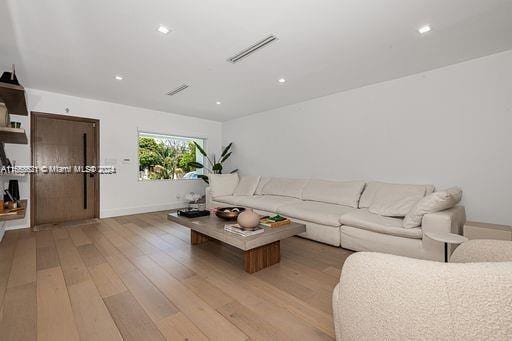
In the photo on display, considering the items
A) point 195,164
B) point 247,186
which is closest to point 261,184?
point 247,186

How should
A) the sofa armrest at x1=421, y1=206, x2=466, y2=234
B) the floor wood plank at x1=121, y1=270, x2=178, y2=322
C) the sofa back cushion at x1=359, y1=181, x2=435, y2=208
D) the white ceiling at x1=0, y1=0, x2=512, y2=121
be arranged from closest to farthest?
the floor wood plank at x1=121, y1=270, x2=178, y2=322 < the white ceiling at x1=0, y1=0, x2=512, y2=121 < the sofa armrest at x1=421, y1=206, x2=466, y2=234 < the sofa back cushion at x1=359, y1=181, x2=435, y2=208

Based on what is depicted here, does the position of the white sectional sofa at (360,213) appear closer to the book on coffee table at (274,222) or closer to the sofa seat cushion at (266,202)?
the sofa seat cushion at (266,202)

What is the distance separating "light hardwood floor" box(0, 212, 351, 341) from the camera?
4.83 feet

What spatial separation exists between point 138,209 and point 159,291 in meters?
3.60

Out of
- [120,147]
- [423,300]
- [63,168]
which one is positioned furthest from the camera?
[120,147]

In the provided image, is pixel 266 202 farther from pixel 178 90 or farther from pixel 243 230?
pixel 178 90

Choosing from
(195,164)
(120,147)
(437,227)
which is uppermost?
(120,147)

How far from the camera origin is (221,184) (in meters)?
5.14

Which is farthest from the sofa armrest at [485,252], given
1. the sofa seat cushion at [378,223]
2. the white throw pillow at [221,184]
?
the white throw pillow at [221,184]

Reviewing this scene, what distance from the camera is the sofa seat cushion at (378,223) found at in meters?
2.40

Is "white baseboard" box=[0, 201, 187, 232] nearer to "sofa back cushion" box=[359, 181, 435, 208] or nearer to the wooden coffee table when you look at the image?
the wooden coffee table

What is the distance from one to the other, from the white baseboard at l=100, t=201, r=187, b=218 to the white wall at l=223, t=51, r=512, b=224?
10.1ft

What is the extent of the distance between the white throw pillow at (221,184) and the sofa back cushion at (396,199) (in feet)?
9.91

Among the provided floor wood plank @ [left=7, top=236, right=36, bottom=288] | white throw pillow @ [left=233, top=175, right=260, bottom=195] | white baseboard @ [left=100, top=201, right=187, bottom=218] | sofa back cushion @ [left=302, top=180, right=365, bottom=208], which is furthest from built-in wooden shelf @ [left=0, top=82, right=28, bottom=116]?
sofa back cushion @ [left=302, top=180, right=365, bottom=208]
